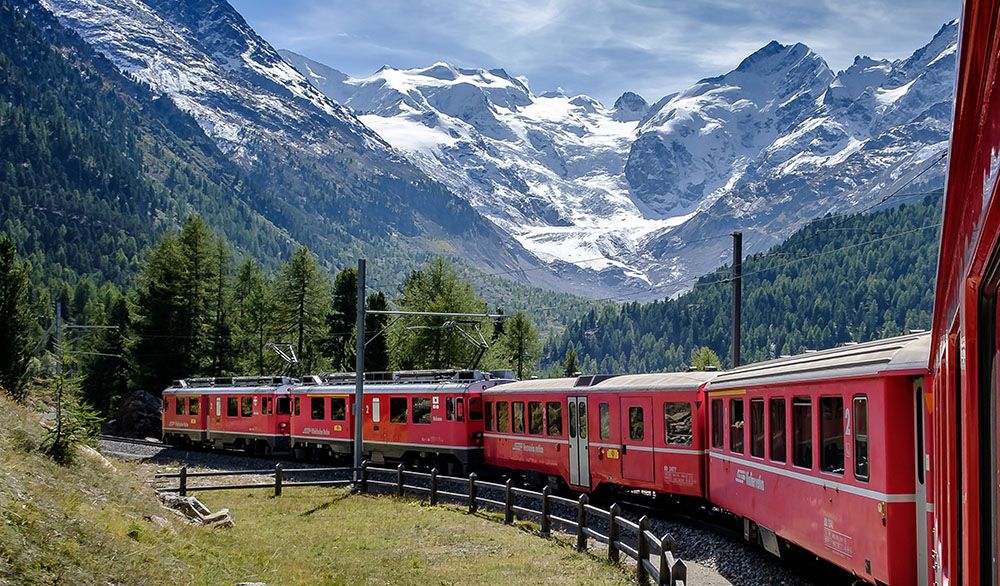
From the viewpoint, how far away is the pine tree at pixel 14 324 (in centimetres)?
3781

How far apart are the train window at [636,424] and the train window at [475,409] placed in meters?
9.68

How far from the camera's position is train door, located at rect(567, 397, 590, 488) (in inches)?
987

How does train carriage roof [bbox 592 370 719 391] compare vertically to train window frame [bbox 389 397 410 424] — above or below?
above

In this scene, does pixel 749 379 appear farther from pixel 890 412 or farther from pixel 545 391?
pixel 545 391

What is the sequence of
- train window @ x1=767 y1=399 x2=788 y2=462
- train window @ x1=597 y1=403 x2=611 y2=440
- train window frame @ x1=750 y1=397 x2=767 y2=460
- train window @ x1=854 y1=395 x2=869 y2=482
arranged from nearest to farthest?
train window @ x1=854 y1=395 x2=869 y2=482 < train window @ x1=767 y1=399 x2=788 y2=462 < train window frame @ x1=750 y1=397 x2=767 y2=460 < train window @ x1=597 y1=403 x2=611 y2=440

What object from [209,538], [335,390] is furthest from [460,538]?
[335,390]

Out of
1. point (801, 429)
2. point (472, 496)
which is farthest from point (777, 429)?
point (472, 496)

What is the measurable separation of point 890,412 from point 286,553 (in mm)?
12036

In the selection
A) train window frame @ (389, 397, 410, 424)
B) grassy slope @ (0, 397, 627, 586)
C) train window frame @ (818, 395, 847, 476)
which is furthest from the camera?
train window frame @ (389, 397, 410, 424)

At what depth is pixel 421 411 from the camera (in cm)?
3403

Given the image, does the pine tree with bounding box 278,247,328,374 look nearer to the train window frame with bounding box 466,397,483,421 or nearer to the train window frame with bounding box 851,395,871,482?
the train window frame with bounding box 466,397,483,421

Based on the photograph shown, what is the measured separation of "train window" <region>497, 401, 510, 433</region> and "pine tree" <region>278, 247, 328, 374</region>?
A: 145 ft

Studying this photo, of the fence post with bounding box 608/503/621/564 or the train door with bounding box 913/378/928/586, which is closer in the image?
the train door with bounding box 913/378/928/586

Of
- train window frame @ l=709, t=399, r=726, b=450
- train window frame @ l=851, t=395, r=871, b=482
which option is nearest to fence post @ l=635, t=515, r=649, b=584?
train window frame @ l=709, t=399, r=726, b=450
